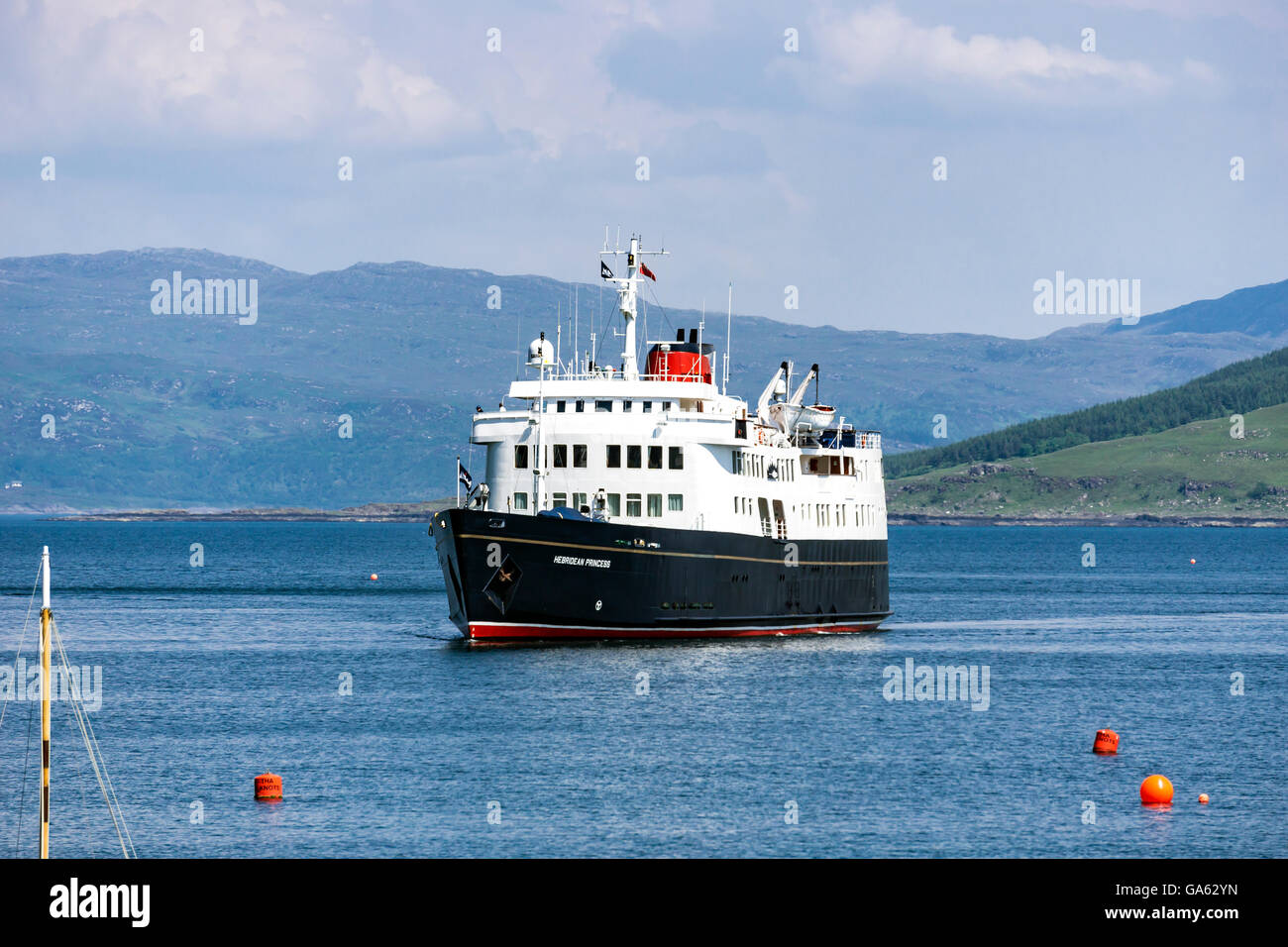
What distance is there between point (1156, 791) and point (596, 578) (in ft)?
78.1

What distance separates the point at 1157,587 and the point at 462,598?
3201 inches

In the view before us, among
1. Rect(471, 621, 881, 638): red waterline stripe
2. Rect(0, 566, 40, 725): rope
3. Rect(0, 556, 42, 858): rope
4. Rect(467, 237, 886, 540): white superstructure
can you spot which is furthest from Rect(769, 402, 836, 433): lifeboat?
Rect(0, 556, 42, 858): rope

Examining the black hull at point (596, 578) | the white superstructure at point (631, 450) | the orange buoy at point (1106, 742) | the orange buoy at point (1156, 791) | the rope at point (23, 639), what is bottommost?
the orange buoy at point (1156, 791)

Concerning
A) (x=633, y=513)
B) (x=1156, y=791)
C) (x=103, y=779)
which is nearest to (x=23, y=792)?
(x=103, y=779)

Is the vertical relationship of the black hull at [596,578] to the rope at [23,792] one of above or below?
above

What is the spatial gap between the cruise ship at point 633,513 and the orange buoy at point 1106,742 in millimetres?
17795

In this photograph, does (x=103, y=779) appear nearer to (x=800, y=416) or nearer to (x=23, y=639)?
(x=23, y=639)

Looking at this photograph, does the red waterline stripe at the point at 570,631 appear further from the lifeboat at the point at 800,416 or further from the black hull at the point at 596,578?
the lifeboat at the point at 800,416

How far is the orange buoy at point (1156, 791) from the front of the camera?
118 feet

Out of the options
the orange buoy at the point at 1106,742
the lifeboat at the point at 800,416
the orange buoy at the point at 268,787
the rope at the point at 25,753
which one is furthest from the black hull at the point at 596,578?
the orange buoy at the point at 268,787

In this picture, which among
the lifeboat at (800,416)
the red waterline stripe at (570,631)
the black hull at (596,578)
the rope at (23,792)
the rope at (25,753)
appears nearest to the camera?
the rope at (23,792)

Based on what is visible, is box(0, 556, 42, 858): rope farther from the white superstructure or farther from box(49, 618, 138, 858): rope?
the white superstructure

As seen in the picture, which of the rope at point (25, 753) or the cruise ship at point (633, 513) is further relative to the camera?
the cruise ship at point (633, 513)
